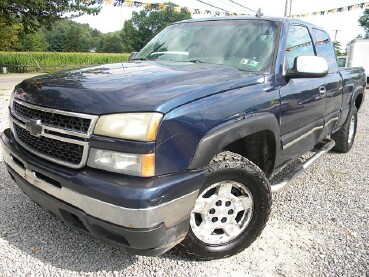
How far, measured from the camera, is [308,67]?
2.81 metres

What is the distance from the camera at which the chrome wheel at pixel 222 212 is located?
7.75ft

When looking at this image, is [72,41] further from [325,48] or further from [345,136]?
[325,48]

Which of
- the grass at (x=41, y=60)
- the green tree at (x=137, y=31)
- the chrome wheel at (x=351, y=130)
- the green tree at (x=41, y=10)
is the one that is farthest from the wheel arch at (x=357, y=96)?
the green tree at (x=137, y=31)

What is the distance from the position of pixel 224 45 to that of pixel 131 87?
1.34 metres

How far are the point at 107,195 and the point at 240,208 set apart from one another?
107 cm

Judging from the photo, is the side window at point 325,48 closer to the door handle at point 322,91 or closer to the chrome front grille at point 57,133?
the door handle at point 322,91

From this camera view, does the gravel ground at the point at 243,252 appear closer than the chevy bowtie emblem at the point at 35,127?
No

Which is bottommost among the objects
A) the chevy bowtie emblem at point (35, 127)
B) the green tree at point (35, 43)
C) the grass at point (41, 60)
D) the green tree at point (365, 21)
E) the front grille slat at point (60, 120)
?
the grass at point (41, 60)

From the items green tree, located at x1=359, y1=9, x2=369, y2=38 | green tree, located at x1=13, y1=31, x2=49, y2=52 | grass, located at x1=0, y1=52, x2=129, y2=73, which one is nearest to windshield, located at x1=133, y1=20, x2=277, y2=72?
grass, located at x1=0, y1=52, x2=129, y2=73

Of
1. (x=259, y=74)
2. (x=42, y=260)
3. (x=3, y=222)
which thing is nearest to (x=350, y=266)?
(x=259, y=74)

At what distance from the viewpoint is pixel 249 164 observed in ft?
8.09

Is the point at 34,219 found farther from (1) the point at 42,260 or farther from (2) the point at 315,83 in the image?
(2) the point at 315,83

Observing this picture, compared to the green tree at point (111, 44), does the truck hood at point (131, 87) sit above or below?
above

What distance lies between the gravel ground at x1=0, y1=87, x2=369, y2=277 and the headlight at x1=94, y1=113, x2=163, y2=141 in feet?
3.36
